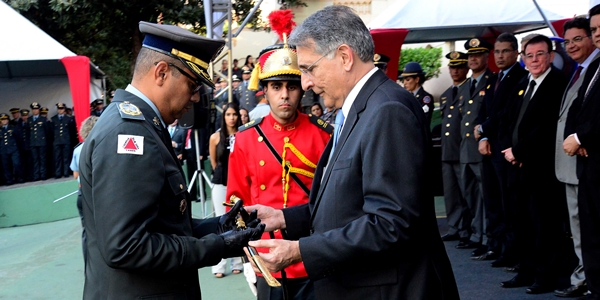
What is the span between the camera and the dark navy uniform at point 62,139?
1694 cm

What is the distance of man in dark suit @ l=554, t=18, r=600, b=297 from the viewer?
203 inches

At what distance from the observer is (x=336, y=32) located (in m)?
2.46

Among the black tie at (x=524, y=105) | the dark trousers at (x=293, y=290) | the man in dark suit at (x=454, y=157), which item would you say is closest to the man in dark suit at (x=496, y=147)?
the black tie at (x=524, y=105)

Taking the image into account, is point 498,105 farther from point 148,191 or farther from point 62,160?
point 62,160

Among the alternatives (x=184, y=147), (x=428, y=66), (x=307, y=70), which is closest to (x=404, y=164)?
(x=307, y=70)

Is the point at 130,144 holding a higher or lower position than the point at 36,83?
lower

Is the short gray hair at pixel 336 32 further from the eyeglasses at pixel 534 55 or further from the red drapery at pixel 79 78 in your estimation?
the red drapery at pixel 79 78

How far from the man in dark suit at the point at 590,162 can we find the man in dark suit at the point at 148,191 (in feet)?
9.50

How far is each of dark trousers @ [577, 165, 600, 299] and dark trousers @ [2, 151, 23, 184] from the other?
47.9 feet

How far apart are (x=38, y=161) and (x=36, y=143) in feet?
1.76

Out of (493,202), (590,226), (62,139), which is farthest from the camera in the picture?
(62,139)

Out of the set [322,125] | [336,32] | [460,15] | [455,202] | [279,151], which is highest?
[460,15]

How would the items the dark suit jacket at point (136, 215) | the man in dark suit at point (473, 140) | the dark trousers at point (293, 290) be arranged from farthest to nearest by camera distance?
1. the man in dark suit at point (473, 140)
2. the dark trousers at point (293, 290)
3. the dark suit jacket at point (136, 215)

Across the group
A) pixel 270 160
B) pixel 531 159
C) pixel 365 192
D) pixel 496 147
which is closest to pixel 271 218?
pixel 270 160
